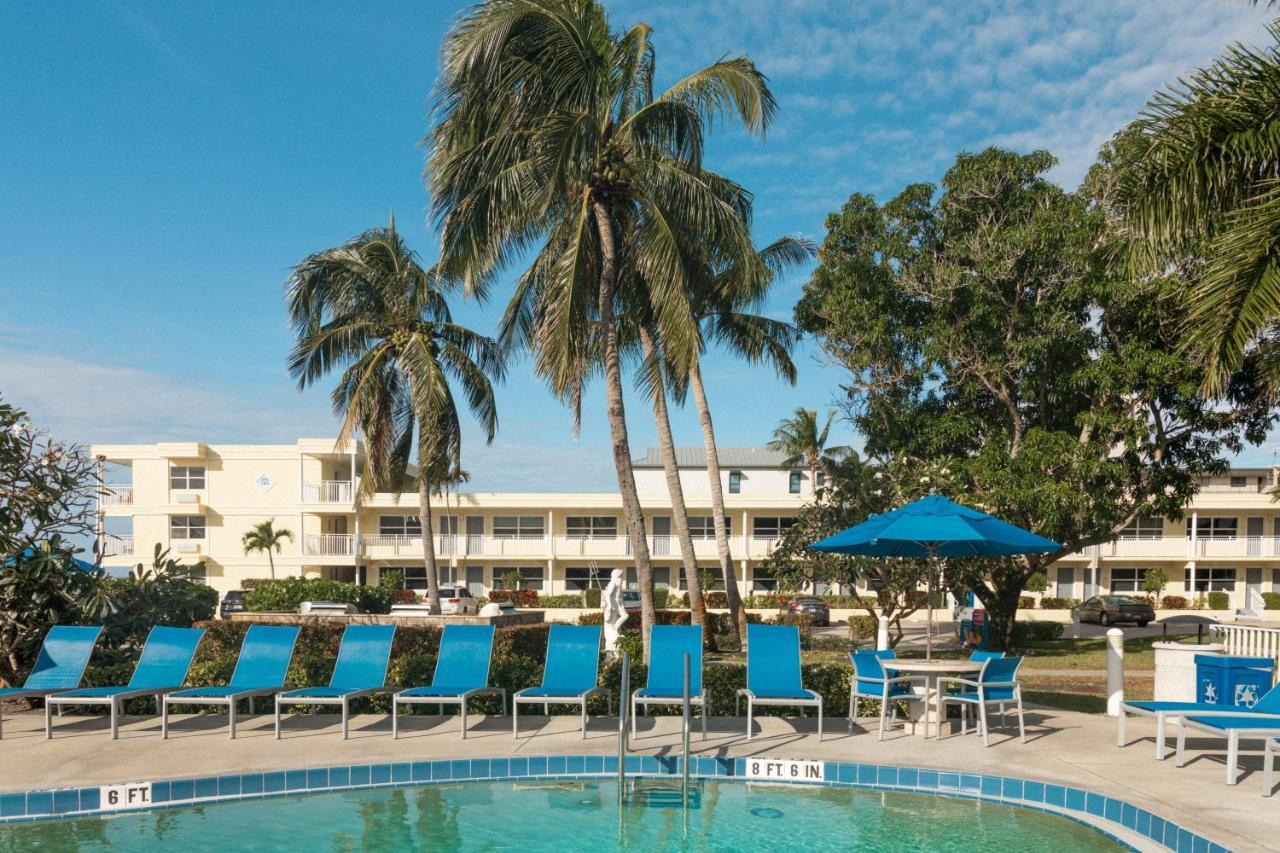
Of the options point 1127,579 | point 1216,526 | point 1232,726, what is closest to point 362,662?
point 1232,726

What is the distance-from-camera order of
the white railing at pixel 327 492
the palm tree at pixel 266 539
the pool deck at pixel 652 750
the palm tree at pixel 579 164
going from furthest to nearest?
1. the white railing at pixel 327 492
2. the palm tree at pixel 266 539
3. the palm tree at pixel 579 164
4. the pool deck at pixel 652 750

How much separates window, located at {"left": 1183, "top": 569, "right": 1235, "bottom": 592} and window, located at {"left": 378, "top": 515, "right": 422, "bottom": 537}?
34927 mm

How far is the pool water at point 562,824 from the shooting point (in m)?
6.38

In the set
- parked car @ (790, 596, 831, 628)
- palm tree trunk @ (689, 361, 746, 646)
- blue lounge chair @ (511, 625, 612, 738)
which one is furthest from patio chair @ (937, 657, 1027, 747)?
parked car @ (790, 596, 831, 628)

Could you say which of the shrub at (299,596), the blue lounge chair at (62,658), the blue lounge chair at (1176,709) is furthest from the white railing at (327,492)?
the blue lounge chair at (1176,709)

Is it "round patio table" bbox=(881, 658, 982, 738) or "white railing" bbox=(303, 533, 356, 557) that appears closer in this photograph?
"round patio table" bbox=(881, 658, 982, 738)

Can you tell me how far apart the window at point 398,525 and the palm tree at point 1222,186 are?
38126mm

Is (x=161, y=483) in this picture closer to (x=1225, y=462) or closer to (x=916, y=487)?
(x=916, y=487)

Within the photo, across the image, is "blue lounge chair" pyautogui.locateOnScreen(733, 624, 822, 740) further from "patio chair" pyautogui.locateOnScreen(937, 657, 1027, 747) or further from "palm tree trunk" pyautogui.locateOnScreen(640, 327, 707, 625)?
"palm tree trunk" pyautogui.locateOnScreen(640, 327, 707, 625)

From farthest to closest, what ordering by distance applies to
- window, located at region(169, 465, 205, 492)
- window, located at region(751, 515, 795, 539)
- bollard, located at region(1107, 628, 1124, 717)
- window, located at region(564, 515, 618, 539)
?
window, located at region(564, 515, 618, 539), window, located at region(751, 515, 795, 539), window, located at region(169, 465, 205, 492), bollard, located at region(1107, 628, 1124, 717)

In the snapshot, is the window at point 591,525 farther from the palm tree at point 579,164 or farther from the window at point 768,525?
the palm tree at point 579,164

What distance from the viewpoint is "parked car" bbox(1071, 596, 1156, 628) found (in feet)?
117

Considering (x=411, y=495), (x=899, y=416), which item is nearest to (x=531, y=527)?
(x=411, y=495)

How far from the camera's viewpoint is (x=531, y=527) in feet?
145
